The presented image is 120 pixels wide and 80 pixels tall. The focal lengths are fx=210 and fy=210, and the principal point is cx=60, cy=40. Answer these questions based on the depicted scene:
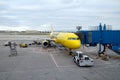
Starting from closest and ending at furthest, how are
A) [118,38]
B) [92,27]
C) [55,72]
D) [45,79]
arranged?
[45,79]
[55,72]
[118,38]
[92,27]

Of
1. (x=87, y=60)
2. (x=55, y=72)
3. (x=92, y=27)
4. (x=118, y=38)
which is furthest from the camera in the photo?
(x=92, y=27)

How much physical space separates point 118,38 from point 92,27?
10109 mm

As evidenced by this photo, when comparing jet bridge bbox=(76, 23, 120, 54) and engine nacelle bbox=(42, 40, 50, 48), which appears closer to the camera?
jet bridge bbox=(76, 23, 120, 54)

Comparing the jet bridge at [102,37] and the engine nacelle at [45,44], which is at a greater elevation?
the jet bridge at [102,37]

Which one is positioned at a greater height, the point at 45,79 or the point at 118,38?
the point at 118,38

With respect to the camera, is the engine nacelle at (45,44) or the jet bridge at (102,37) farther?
the engine nacelle at (45,44)

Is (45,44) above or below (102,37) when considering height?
below

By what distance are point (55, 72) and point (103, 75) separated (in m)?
5.36

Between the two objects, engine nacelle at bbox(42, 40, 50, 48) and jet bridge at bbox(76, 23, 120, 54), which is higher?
jet bridge at bbox(76, 23, 120, 54)

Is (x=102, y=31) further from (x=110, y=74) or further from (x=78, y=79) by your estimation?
(x=78, y=79)

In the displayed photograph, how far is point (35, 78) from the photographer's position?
20.9 m

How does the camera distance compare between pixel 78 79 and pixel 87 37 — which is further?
pixel 87 37

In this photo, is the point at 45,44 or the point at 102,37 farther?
the point at 45,44

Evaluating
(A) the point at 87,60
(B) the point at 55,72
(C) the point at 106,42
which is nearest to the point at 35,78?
(B) the point at 55,72
